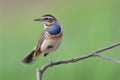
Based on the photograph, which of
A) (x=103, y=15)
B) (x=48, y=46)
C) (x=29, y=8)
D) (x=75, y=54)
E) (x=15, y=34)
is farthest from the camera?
(x=29, y=8)

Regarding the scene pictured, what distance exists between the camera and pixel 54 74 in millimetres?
3734

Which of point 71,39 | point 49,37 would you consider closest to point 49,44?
point 49,37

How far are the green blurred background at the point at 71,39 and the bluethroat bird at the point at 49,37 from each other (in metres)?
1.55

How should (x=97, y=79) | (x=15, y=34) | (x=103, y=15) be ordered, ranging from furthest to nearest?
(x=15, y=34) → (x=103, y=15) → (x=97, y=79)

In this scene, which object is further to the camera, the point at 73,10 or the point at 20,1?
the point at 20,1

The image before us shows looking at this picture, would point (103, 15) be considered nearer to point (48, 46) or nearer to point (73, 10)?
point (73, 10)

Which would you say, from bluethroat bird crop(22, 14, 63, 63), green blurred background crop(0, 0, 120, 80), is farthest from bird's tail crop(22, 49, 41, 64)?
green blurred background crop(0, 0, 120, 80)

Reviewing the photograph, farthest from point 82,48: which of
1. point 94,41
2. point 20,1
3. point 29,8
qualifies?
point 20,1

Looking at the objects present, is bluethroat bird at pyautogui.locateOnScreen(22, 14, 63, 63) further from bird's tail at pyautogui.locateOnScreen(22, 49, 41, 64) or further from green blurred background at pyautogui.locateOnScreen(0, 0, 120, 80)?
green blurred background at pyautogui.locateOnScreen(0, 0, 120, 80)

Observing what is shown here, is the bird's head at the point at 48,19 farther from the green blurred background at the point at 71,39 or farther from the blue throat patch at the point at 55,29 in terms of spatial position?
the green blurred background at the point at 71,39

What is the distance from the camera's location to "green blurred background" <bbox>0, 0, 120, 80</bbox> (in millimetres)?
3742

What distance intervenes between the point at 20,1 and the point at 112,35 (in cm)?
272

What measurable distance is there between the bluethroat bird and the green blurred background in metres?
1.55

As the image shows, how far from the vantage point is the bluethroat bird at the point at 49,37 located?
1544 mm
